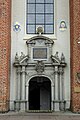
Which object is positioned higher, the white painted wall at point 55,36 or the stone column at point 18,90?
the white painted wall at point 55,36

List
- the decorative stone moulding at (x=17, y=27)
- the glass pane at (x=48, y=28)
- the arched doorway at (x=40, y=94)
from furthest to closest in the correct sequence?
the arched doorway at (x=40, y=94) < the glass pane at (x=48, y=28) < the decorative stone moulding at (x=17, y=27)

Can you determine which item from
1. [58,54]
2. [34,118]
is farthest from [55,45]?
[34,118]

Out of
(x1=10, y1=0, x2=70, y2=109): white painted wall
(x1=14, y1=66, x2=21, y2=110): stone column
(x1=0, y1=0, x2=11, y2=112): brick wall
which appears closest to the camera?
(x1=0, y1=0, x2=11, y2=112): brick wall

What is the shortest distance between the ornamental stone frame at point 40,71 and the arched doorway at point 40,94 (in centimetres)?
96

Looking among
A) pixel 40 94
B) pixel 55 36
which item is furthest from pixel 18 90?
pixel 55 36

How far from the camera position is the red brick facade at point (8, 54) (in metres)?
20.0

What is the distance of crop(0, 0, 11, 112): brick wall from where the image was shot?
65.3 feet

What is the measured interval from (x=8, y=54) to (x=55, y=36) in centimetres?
375

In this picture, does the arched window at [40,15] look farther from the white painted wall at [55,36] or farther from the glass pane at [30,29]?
the white painted wall at [55,36]

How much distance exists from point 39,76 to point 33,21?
A: 4.05 m

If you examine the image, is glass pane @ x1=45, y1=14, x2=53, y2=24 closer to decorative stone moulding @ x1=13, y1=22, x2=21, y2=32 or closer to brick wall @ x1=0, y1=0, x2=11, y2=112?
decorative stone moulding @ x1=13, y1=22, x2=21, y2=32

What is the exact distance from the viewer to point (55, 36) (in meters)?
22.3

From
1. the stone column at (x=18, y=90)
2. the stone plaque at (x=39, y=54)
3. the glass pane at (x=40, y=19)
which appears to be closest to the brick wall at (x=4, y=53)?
the stone column at (x=18, y=90)

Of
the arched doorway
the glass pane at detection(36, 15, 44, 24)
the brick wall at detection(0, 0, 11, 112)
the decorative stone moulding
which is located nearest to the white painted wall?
the decorative stone moulding
